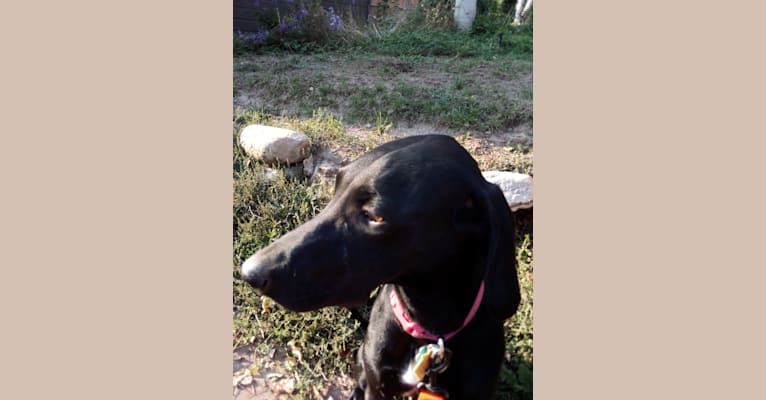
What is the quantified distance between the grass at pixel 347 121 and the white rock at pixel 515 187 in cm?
18

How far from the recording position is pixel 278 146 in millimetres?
4086

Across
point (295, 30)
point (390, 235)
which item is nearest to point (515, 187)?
point (390, 235)

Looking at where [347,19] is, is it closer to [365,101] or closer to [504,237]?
[365,101]

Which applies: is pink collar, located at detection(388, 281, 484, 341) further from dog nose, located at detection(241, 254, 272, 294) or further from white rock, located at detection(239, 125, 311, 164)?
white rock, located at detection(239, 125, 311, 164)

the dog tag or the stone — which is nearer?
the dog tag

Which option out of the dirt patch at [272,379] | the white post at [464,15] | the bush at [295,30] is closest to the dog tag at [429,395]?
the dirt patch at [272,379]

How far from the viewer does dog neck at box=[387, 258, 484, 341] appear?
205 centimetres

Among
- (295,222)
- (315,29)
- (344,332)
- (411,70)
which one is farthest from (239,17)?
(344,332)

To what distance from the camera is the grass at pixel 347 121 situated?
9.94ft

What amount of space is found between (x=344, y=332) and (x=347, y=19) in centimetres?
642

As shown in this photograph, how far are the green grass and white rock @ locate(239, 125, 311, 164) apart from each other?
11cm

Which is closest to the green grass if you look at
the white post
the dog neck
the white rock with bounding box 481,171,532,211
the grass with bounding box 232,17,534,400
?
the grass with bounding box 232,17,534,400

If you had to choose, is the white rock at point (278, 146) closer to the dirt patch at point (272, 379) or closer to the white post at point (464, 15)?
the dirt patch at point (272, 379)

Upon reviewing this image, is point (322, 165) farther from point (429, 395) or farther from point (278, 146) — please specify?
point (429, 395)
